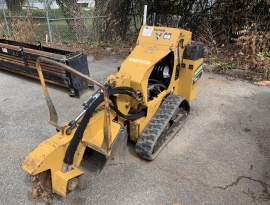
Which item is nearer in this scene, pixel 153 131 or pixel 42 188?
pixel 42 188

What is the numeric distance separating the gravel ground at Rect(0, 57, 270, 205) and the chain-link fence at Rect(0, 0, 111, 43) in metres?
4.70

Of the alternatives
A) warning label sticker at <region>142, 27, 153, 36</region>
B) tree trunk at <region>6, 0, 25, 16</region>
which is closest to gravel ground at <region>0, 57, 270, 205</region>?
warning label sticker at <region>142, 27, 153, 36</region>

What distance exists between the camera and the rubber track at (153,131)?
9.69 ft

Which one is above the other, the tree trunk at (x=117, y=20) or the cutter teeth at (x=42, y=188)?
the tree trunk at (x=117, y=20)

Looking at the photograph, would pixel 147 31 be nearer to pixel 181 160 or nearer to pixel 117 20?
pixel 181 160

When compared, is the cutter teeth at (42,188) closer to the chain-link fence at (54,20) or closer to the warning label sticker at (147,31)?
the warning label sticker at (147,31)

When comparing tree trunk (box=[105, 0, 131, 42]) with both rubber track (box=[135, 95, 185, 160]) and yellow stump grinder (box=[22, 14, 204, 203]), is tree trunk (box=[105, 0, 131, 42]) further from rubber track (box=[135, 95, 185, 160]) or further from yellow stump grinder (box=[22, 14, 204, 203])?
rubber track (box=[135, 95, 185, 160])

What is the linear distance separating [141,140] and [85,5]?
7861mm

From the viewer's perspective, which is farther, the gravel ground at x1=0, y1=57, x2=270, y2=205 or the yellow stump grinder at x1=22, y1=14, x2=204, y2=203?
the gravel ground at x1=0, y1=57, x2=270, y2=205

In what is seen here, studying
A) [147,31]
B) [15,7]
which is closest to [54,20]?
[15,7]

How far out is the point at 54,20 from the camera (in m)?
8.76

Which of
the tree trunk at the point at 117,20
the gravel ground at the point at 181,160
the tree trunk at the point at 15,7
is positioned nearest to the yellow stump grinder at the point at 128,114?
the gravel ground at the point at 181,160

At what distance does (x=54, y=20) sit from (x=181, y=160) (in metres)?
7.81

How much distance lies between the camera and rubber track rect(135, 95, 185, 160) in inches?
116
